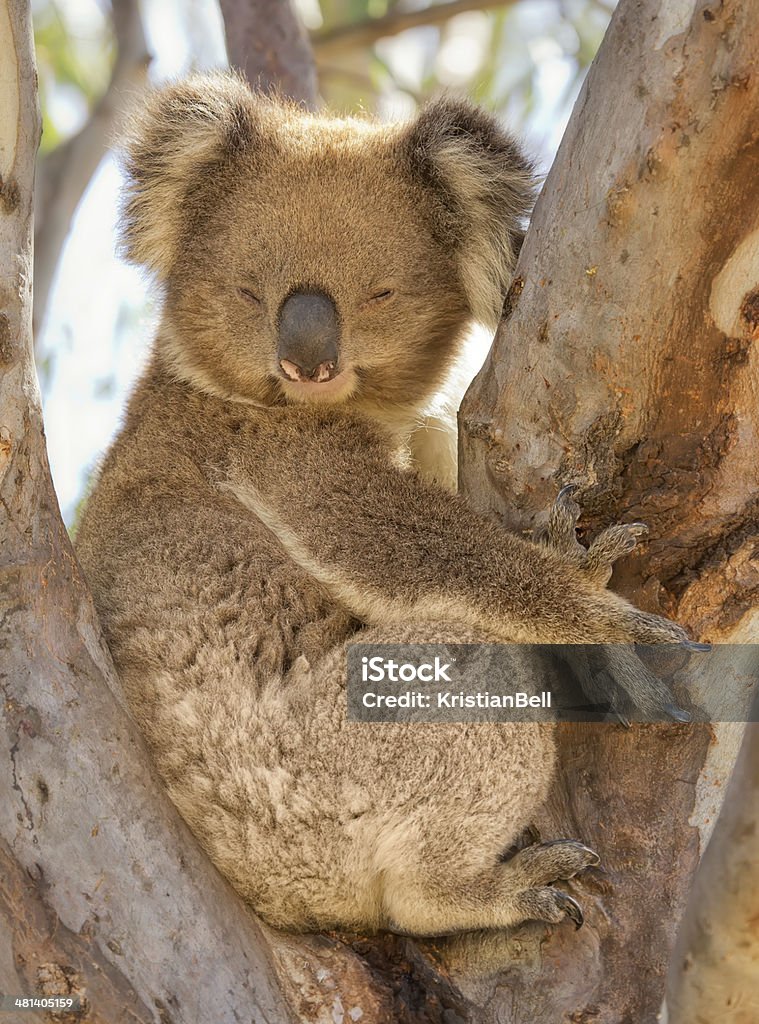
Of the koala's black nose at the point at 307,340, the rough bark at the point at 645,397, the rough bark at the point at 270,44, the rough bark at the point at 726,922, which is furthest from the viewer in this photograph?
the rough bark at the point at 270,44

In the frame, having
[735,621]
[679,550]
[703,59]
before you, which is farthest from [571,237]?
[735,621]

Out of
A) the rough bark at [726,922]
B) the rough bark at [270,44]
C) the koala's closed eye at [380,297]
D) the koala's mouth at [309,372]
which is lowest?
the rough bark at [726,922]

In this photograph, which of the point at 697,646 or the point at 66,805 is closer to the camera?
the point at 66,805

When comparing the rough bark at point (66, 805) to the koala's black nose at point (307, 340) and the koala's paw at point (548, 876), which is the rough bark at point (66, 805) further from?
the koala's black nose at point (307, 340)

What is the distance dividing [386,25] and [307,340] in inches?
187

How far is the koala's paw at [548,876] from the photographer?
2.34 metres

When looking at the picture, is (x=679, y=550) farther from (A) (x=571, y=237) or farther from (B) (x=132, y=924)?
(B) (x=132, y=924)

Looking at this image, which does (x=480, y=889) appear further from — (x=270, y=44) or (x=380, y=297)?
(x=270, y=44)

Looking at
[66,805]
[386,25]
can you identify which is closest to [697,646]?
[66,805]

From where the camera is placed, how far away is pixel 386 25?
6.93 metres

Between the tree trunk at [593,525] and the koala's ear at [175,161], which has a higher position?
the koala's ear at [175,161]

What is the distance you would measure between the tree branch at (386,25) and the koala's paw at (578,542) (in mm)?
5164

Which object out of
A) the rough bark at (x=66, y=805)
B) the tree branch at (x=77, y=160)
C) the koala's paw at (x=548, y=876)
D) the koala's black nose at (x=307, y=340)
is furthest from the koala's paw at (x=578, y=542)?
the tree branch at (x=77, y=160)

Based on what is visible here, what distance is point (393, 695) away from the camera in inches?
99.4
